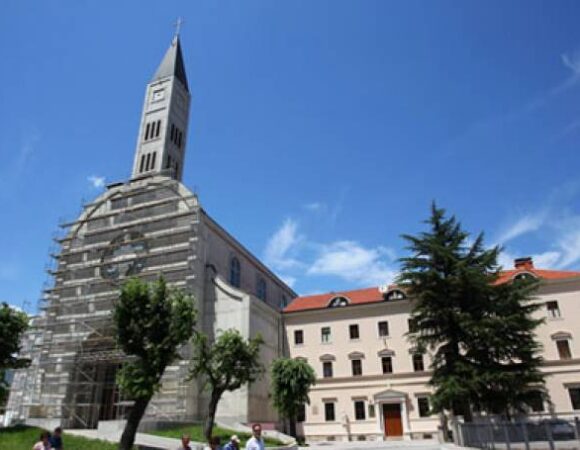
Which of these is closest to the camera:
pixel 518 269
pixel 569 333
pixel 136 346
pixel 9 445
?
pixel 136 346

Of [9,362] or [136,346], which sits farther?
[9,362]

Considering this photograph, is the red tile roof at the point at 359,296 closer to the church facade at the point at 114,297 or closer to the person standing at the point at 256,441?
the church facade at the point at 114,297

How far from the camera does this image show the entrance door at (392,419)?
35156mm

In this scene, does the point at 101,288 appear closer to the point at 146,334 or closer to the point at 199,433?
the point at 199,433

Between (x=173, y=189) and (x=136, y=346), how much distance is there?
2009 centimetres

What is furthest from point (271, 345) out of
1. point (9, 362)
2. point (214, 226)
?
point (9, 362)

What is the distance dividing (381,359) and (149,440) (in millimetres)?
19960

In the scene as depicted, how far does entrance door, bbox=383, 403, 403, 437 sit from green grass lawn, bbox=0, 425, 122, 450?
20883 mm

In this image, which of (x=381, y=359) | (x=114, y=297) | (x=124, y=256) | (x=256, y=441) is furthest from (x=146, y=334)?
(x=381, y=359)

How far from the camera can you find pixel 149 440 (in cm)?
2367

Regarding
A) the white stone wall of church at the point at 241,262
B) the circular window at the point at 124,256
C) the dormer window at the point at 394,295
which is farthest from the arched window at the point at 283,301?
the circular window at the point at 124,256

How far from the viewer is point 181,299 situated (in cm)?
2136

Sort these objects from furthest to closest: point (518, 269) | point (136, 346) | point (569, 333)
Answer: point (518, 269)
point (569, 333)
point (136, 346)

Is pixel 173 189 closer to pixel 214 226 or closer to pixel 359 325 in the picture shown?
pixel 214 226
